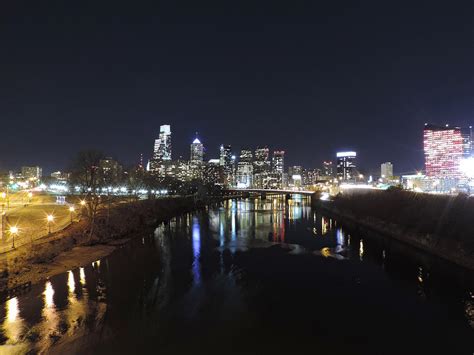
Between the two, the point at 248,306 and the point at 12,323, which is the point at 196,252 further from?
the point at 12,323

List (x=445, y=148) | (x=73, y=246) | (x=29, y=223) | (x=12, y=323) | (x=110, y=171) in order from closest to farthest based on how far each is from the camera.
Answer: (x=12, y=323), (x=73, y=246), (x=29, y=223), (x=110, y=171), (x=445, y=148)

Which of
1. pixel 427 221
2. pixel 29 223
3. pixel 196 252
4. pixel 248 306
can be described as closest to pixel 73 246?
pixel 29 223

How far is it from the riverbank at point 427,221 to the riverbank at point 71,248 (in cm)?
2858

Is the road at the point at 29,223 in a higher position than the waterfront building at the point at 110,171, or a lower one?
lower

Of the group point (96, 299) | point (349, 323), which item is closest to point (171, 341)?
point (96, 299)

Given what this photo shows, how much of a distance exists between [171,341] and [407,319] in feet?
37.1

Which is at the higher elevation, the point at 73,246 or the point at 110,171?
the point at 110,171

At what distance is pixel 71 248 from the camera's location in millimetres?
31547

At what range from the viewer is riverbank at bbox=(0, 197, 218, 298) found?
2264 cm

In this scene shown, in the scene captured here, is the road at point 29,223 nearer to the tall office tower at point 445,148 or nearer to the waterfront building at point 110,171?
the waterfront building at point 110,171

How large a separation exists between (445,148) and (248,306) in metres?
151

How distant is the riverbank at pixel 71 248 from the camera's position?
2264 centimetres

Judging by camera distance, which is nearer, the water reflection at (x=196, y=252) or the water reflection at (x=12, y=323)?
the water reflection at (x=12, y=323)

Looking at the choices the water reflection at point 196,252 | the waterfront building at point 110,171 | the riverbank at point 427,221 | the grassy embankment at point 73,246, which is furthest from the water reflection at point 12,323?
the waterfront building at point 110,171
